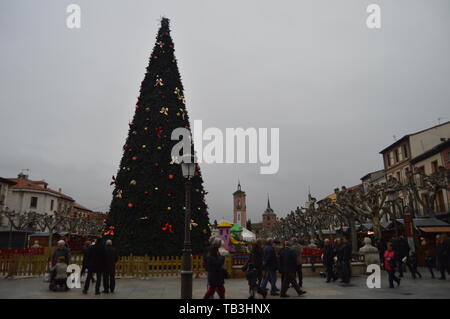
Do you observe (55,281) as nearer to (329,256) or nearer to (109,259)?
(109,259)

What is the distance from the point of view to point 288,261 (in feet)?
29.2

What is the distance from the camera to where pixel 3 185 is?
44969 mm

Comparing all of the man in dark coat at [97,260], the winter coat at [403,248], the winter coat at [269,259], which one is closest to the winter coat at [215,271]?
the winter coat at [269,259]

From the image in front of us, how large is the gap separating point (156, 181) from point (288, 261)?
25.7ft

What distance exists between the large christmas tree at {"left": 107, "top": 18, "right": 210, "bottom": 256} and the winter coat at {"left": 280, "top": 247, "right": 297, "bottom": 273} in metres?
6.25

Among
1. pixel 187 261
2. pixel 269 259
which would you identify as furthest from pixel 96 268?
pixel 269 259

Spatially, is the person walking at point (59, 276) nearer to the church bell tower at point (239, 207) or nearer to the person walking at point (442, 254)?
the person walking at point (442, 254)

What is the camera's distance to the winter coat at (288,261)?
8.89 metres

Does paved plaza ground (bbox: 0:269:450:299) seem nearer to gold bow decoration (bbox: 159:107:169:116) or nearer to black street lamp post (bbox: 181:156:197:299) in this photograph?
black street lamp post (bbox: 181:156:197:299)

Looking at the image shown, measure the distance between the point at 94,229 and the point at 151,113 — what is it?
142ft

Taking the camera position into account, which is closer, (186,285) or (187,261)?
(186,285)

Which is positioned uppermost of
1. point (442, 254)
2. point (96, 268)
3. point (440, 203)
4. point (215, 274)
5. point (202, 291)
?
point (440, 203)
